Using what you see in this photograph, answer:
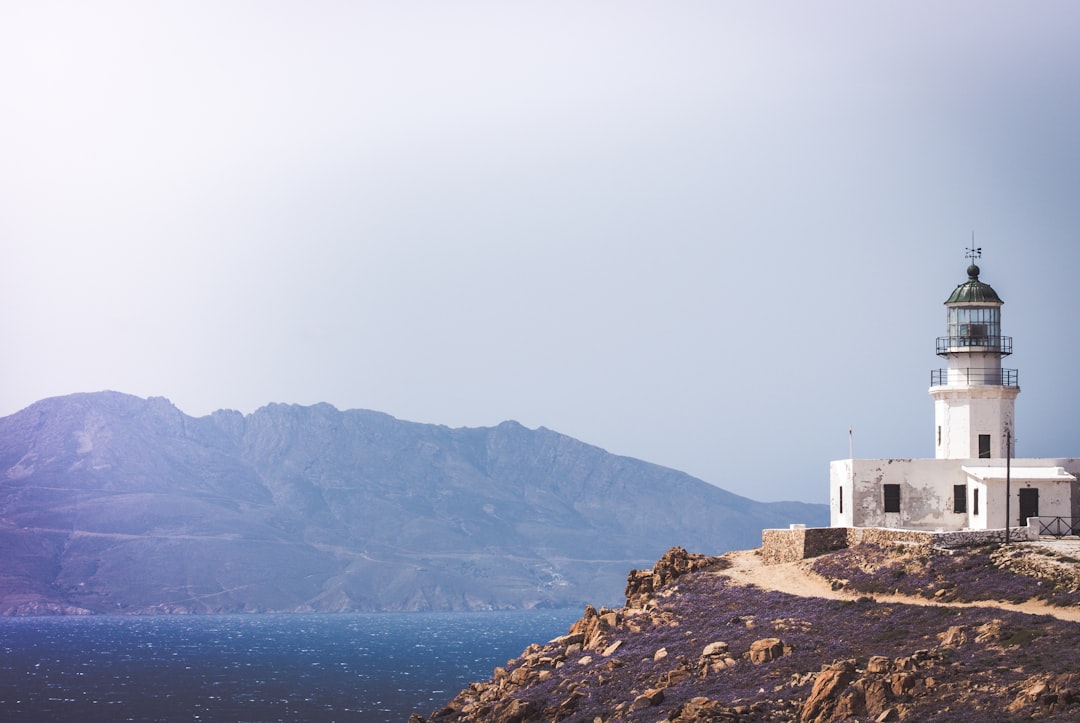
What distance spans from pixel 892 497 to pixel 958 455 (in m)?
3.30

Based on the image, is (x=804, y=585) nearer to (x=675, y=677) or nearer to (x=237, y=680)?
(x=675, y=677)

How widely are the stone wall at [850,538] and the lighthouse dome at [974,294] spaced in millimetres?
10609

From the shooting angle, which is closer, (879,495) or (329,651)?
(879,495)

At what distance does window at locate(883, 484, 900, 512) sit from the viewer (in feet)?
190

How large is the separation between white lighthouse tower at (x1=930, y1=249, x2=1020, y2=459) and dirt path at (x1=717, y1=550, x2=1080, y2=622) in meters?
8.69

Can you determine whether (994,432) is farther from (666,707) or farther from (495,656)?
(495,656)

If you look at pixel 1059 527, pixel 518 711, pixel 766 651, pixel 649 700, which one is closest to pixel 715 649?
pixel 766 651

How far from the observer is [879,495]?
58.0 m

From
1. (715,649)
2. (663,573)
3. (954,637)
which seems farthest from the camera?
(663,573)

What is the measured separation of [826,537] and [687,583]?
226 inches

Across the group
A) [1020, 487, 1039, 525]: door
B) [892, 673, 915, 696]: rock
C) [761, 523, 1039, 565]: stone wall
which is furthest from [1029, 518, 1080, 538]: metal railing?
[892, 673, 915, 696]: rock

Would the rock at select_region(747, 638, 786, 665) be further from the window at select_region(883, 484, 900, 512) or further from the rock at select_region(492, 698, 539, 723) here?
the window at select_region(883, 484, 900, 512)

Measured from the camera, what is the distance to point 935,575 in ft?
155

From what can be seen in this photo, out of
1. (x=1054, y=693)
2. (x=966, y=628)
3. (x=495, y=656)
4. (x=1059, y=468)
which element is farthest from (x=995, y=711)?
Answer: (x=495, y=656)
